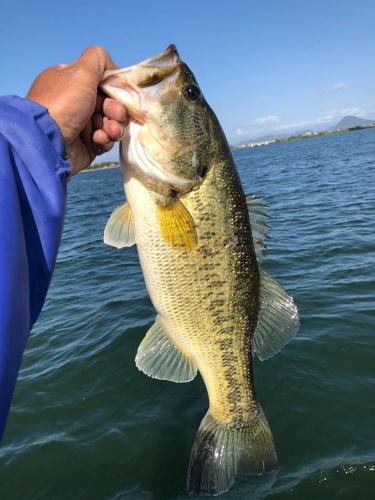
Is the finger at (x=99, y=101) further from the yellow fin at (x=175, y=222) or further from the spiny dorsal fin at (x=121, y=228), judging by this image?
the yellow fin at (x=175, y=222)

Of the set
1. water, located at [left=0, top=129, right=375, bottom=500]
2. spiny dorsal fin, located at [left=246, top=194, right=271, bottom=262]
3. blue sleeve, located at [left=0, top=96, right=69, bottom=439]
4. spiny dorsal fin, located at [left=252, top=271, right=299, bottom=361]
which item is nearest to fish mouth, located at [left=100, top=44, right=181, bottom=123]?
blue sleeve, located at [left=0, top=96, right=69, bottom=439]

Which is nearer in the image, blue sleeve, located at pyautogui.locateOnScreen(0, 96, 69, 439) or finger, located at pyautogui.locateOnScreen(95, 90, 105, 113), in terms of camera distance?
blue sleeve, located at pyautogui.locateOnScreen(0, 96, 69, 439)

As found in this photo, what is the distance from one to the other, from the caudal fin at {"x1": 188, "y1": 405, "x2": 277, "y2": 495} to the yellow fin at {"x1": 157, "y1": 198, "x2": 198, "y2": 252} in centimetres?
151

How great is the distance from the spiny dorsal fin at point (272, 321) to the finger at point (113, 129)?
58.2 inches

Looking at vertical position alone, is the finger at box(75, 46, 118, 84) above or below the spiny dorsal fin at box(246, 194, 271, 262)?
above

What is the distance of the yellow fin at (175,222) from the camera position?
2682 millimetres

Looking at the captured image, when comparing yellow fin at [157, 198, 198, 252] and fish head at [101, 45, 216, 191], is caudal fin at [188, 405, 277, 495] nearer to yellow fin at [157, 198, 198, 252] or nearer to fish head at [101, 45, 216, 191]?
yellow fin at [157, 198, 198, 252]

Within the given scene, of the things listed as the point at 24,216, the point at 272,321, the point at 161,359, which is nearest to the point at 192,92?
the point at 24,216

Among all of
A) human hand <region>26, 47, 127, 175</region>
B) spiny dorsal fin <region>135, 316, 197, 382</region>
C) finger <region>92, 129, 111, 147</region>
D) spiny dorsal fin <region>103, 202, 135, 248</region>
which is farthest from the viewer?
spiny dorsal fin <region>135, 316, 197, 382</region>

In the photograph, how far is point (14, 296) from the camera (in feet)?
5.21

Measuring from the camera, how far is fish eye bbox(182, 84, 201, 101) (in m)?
2.75

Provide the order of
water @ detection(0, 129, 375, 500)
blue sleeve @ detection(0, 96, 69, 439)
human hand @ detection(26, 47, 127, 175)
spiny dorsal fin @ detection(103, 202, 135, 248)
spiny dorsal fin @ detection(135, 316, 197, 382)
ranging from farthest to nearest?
water @ detection(0, 129, 375, 500) → spiny dorsal fin @ detection(135, 316, 197, 382) → spiny dorsal fin @ detection(103, 202, 135, 248) → human hand @ detection(26, 47, 127, 175) → blue sleeve @ detection(0, 96, 69, 439)

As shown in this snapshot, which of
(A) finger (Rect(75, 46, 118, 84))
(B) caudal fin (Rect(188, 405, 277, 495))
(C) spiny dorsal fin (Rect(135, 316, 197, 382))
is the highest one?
(A) finger (Rect(75, 46, 118, 84))

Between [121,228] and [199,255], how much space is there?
59 cm
